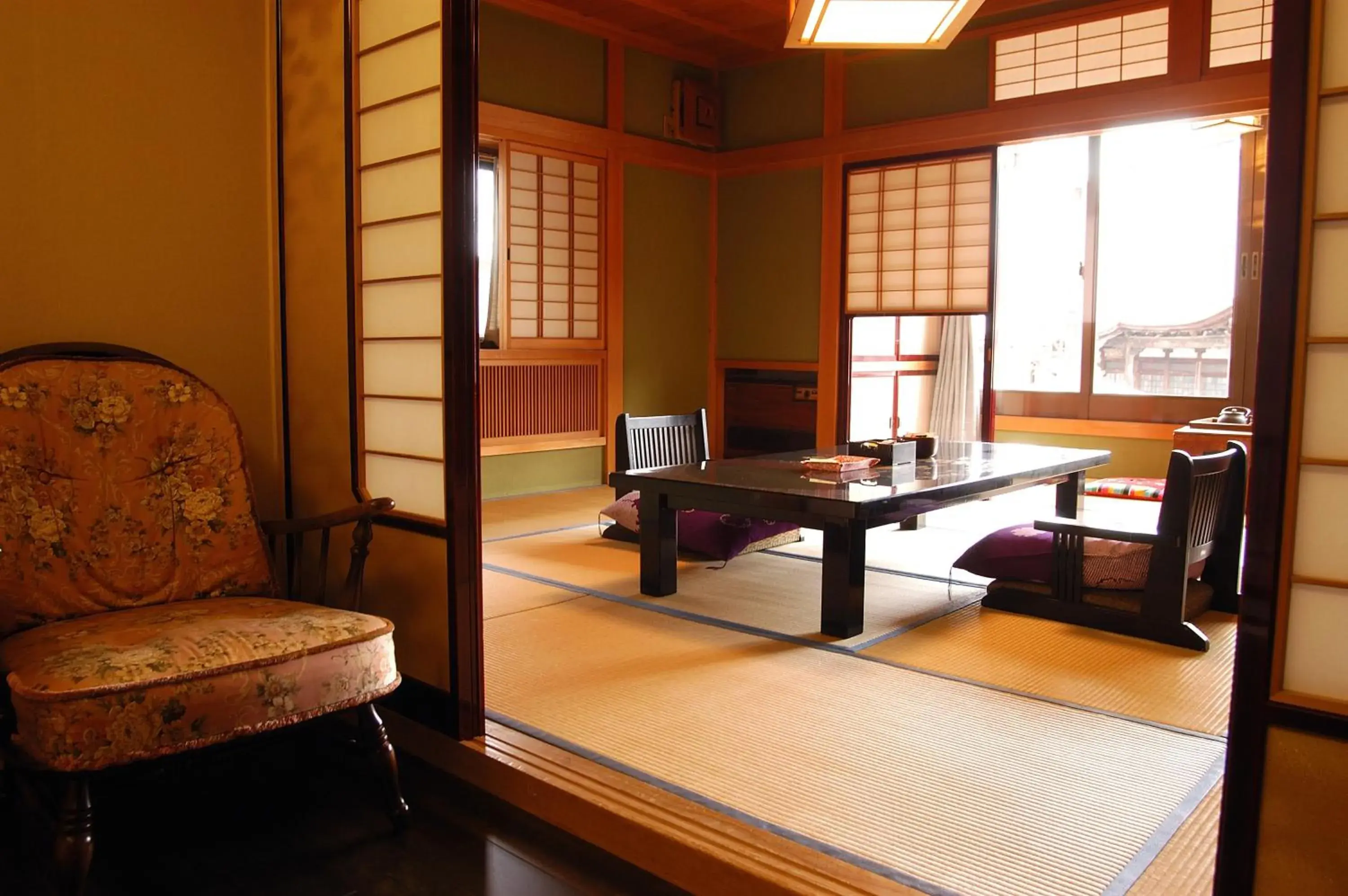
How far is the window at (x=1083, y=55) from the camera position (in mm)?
5551

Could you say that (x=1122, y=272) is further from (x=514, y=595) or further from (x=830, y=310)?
(x=514, y=595)

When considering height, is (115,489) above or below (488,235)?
below

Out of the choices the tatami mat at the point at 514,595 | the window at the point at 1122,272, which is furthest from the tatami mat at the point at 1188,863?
the window at the point at 1122,272

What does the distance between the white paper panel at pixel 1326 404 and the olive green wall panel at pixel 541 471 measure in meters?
4.87

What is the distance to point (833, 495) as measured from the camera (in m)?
3.21

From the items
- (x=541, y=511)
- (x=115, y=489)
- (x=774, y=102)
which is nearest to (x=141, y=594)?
(x=115, y=489)

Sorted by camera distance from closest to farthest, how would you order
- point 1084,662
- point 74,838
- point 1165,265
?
point 74,838
point 1084,662
point 1165,265

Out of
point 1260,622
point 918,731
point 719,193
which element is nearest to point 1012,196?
point 719,193

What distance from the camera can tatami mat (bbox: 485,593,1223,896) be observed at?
1840mm

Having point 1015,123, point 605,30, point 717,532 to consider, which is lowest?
point 717,532

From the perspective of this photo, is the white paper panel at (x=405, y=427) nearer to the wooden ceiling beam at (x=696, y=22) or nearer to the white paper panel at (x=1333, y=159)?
the white paper panel at (x=1333, y=159)

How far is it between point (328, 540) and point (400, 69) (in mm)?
1159

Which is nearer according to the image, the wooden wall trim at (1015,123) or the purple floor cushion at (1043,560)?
the purple floor cushion at (1043,560)

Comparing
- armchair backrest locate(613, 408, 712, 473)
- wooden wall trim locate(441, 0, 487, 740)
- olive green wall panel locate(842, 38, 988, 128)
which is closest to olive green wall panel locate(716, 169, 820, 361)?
olive green wall panel locate(842, 38, 988, 128)
